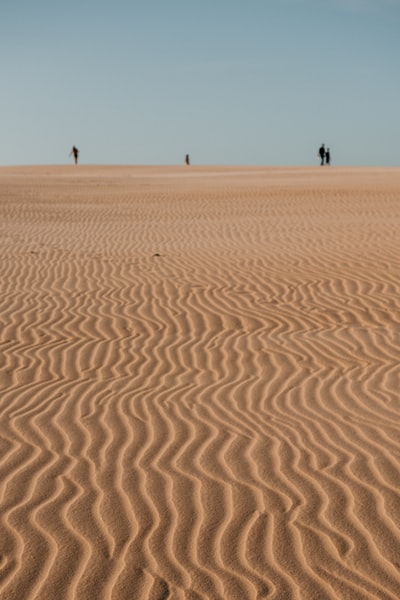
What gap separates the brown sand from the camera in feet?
13.1

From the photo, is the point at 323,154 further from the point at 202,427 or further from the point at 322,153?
the point at 202,427

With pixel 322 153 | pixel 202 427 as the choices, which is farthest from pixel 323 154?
pixel 202 427

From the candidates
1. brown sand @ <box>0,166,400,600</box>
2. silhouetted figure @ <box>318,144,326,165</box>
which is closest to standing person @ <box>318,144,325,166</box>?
silhouetted figure @ <box>318,144,326,165</box>

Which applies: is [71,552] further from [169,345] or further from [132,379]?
[169,345]

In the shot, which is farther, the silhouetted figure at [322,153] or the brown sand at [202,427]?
the silhouetted figure at [322,153]

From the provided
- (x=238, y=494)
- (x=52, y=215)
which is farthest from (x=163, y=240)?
(x=238, y=494)

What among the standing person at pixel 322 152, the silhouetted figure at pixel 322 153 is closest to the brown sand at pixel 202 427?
the standing person at pixel 322 152

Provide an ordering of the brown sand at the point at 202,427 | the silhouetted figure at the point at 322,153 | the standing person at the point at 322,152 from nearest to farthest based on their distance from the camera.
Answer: the brown sand at the point at 202,427 < the standing person at the point at 322,152 < the silhouetted figure at the point at 322,153

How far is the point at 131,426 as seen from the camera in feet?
20.2

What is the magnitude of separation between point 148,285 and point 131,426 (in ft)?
22.2

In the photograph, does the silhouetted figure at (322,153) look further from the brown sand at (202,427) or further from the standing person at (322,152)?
the brown sand at (202,427)

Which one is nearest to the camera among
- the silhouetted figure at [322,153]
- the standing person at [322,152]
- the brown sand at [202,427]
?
the brown sand at [202,427]

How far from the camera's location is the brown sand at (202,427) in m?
3.99

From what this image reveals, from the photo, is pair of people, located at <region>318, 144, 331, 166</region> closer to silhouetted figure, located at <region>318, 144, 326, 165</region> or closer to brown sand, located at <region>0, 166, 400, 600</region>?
silhouetted figure, located at <region>318, 144, 326, 165</region>
